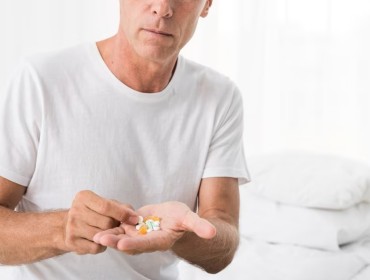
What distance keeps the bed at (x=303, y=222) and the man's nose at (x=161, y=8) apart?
Result: 938mm

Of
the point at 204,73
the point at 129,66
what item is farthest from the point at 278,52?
the point at 129,66

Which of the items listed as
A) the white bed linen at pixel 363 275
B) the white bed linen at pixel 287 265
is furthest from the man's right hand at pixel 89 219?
the white bed linen at pixel 363 275

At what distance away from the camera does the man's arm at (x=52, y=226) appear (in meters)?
1.31

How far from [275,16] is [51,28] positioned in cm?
111

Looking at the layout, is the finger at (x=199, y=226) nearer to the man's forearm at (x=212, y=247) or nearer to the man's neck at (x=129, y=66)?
the man's forearm at (x=212, y=247)

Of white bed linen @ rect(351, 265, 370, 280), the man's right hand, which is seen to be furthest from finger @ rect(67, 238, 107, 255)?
white bed linen @ rect(351, 265, 370, 280)

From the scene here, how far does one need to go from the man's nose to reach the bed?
3.08 feet

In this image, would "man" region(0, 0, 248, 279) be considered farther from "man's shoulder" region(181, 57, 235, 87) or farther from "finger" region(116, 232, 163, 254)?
"finger" region(116, 232, 163, 254)

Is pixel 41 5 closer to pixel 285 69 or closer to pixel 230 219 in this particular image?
pixel 285 69

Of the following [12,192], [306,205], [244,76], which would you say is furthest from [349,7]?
[12,192]

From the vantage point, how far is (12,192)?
5.30ft

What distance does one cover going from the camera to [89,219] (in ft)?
4.30

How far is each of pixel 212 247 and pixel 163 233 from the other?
1.05 feet

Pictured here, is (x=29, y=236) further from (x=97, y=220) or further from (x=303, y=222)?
(x=303, y=222)
